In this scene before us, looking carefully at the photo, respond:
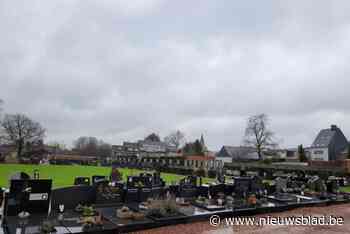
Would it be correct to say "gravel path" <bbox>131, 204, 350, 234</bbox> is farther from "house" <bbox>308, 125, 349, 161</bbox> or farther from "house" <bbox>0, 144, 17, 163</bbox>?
"house" <bbox>0, 144, 17, 163</bbox>

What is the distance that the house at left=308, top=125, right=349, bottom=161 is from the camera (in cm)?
5025

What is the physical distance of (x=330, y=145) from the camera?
50.4 m

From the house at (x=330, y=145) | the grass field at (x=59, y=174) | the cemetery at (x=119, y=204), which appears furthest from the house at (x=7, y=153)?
the house at (x=330, y=145)

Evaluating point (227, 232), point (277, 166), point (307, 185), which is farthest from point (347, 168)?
point (227, 232)

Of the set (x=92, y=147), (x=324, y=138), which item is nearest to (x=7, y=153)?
(x=92, y=147)

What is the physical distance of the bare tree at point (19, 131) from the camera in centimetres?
6016


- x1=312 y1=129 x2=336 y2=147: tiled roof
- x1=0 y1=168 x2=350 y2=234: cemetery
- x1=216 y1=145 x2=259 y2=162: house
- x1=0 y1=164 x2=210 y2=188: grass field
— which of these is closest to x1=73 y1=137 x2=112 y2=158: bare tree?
x1=216 y1=145 x2=259 y2=162: house

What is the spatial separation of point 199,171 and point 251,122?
1976 centimetres

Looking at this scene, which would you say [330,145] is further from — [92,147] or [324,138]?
[92,147]

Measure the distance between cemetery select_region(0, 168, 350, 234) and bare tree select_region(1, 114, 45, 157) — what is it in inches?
2064

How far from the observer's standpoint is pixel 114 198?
12555 millimetres

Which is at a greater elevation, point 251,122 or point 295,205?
point 251,122

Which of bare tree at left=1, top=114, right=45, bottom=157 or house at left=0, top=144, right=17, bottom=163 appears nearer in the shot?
house at left=0, top=144, right=17, bottom=163

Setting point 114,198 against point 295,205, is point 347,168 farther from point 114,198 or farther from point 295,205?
point 114,198
